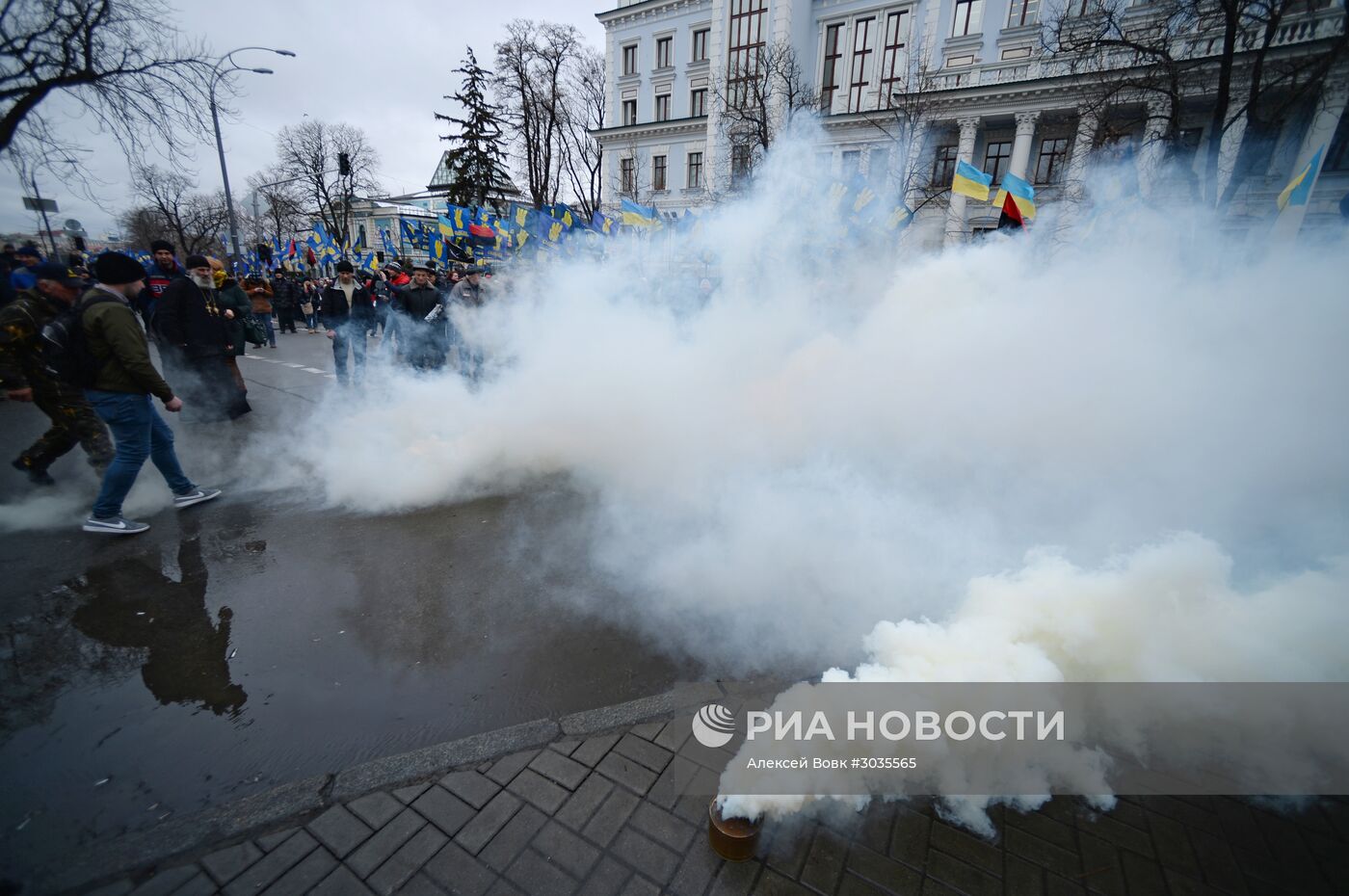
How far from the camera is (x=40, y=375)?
15.3ft

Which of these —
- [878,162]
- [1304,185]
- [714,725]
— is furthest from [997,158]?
[714,725]

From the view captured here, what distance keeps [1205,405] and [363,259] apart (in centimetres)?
2001

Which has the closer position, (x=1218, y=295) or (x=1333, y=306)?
(x=1333, y=306)

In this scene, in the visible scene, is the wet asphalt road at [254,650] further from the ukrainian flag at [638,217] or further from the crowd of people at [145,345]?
the ukrainian flag at [638,217]

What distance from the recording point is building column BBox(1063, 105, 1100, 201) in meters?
12.4

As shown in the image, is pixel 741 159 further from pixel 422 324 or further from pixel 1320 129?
pixel 422 324

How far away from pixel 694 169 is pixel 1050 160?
1695cm

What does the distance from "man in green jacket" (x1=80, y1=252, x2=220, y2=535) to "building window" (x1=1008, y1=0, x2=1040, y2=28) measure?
29.9 m

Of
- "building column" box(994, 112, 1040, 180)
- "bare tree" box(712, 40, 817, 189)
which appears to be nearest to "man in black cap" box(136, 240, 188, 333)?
"bare tree" box(712, 40, 817, 189)

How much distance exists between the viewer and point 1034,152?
21406 mm

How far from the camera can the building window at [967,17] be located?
22734mm

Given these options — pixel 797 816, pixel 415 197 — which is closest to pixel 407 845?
pixel 797 816

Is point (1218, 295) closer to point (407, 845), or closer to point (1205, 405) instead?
point (1205, 405)

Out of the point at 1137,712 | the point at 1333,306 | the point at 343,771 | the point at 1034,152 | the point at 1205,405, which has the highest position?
the point at 1034,152
